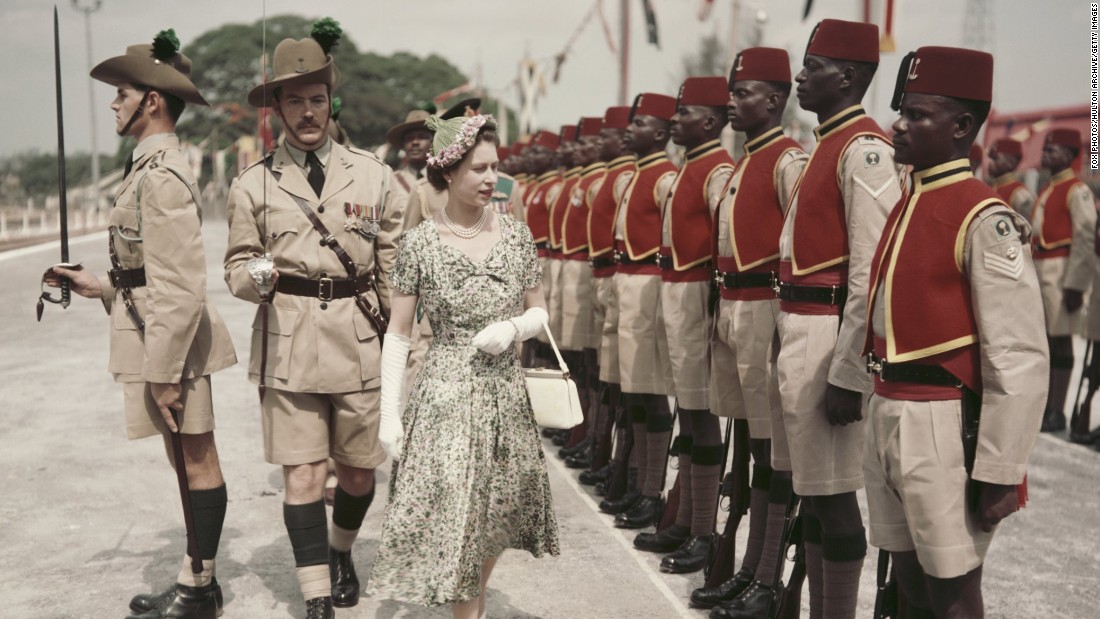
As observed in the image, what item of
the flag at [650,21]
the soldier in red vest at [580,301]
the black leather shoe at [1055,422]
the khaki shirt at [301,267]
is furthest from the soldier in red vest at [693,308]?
the flag at [650,21]

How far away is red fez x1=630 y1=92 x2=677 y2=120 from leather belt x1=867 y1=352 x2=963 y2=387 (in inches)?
142

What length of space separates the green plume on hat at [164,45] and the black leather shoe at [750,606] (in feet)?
11.6

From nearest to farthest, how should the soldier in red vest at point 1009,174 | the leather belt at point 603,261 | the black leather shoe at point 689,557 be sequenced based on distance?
the black leather shoe at point 689,557 < the leather belt at point 603,261 < the soldier in red vest at point 1009,174

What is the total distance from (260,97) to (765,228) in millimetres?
2371

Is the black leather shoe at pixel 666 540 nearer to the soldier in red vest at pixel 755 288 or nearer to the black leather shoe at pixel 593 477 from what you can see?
the soldier in red vest at pixel 755 288

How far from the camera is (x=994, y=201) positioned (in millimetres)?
3109

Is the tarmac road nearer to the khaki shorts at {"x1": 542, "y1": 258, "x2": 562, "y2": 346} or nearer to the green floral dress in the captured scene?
the green floral dress

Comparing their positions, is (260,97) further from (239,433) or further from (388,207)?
(239,433)

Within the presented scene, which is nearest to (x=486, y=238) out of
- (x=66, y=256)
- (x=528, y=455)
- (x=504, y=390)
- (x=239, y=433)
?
(x=504, y=390)

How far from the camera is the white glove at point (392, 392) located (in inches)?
153

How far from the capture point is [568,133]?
10.4 m

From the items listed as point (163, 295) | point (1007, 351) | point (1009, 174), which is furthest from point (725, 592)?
point (1009, 174)

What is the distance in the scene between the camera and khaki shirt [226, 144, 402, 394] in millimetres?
4570

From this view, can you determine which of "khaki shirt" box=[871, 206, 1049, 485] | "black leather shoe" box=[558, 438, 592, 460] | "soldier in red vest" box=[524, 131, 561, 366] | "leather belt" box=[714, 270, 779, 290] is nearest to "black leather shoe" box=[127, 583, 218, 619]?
"leather belt" box=[714, 270, 779, 290]
